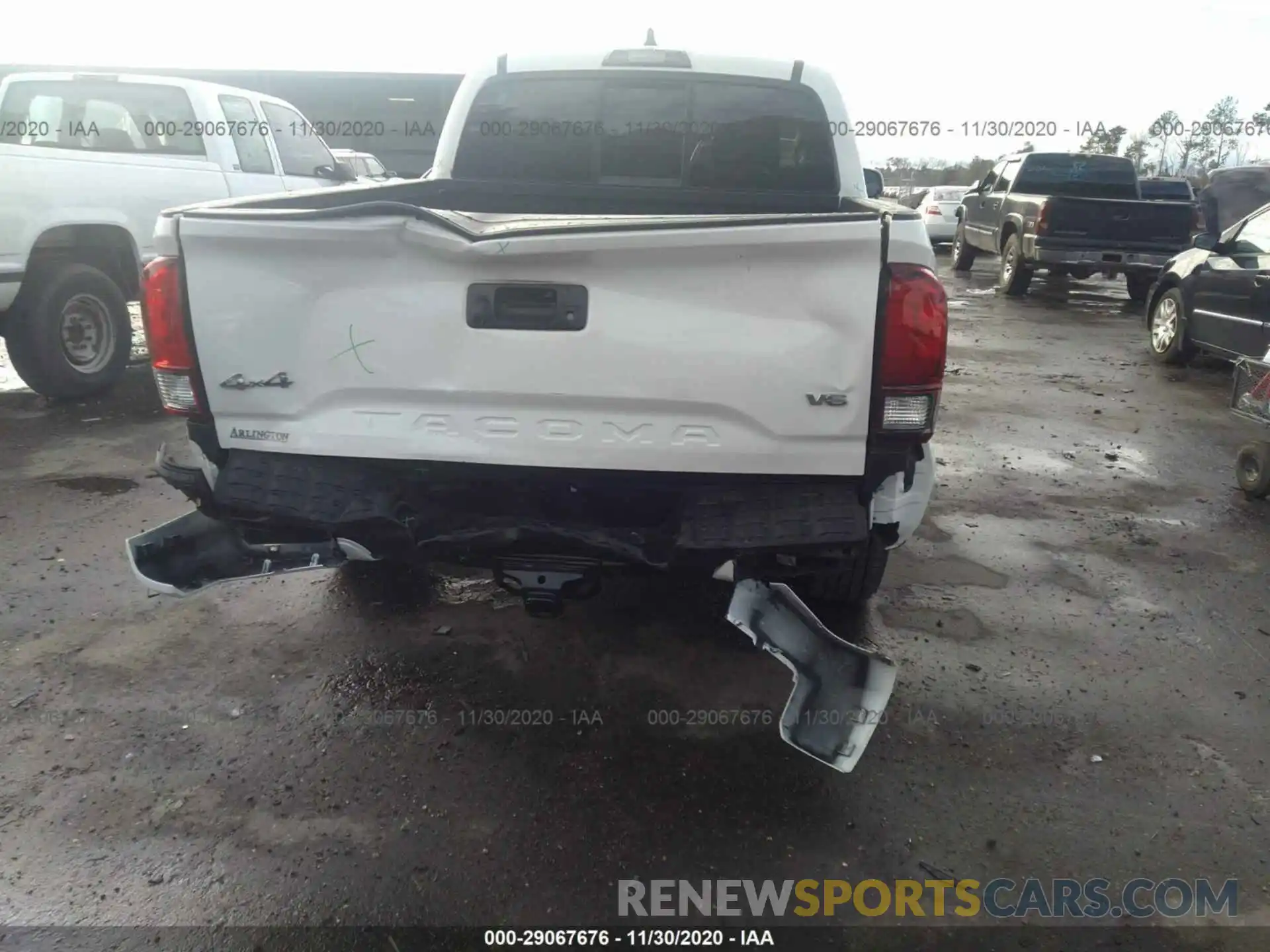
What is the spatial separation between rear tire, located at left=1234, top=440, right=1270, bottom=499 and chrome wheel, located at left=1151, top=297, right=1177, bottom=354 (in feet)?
12.8

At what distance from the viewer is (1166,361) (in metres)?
8.98

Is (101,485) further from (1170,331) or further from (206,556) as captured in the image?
(1170,331)

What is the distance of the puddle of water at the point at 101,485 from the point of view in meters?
4.98

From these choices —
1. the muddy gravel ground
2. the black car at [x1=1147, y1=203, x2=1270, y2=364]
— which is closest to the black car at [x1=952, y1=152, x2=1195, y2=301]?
the black car at [x1=1147, y1=203, x2=1270, y2=364]

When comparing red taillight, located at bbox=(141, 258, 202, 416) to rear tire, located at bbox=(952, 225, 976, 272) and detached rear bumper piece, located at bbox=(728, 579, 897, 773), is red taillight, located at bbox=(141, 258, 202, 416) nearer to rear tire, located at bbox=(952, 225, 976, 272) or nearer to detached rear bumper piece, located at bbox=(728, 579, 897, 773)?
detached rear bumper piece, located at bbox=(728, 579, 897, 773)

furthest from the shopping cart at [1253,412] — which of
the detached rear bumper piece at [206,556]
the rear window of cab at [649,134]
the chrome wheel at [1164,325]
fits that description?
the detached rear bumper piece at [206,556]

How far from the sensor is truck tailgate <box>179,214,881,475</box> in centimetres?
231

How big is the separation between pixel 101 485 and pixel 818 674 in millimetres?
4374

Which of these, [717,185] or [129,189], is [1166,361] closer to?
[717,185]

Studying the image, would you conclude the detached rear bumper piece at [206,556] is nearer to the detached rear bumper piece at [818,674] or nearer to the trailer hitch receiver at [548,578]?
the trailer hitch receiver at [548,578]

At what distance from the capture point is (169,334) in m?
2.56

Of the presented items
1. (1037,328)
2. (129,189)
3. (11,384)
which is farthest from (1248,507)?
(11,384)

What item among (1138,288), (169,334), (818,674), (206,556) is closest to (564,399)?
(818,674)

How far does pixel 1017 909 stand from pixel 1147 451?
4.76 metres
